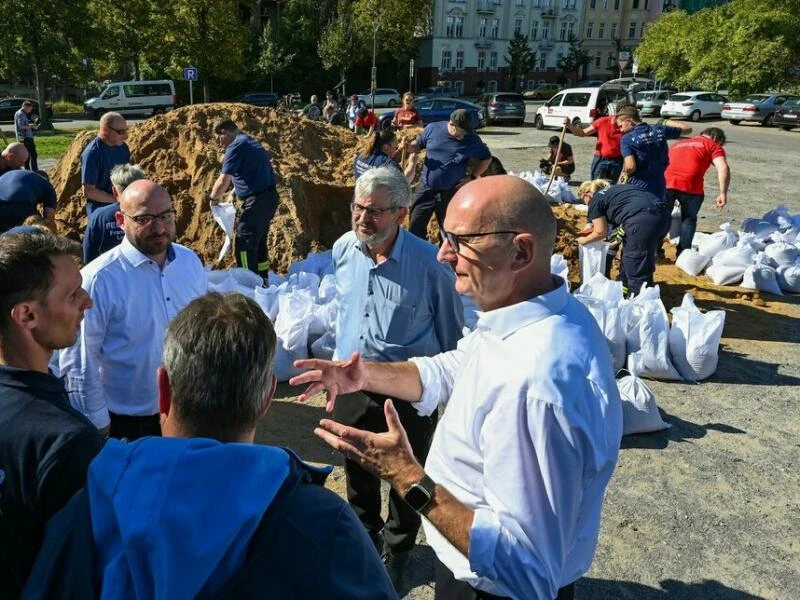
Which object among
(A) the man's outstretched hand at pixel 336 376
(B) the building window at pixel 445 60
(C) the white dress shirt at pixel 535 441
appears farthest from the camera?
(B) the building window at pixel 445 60

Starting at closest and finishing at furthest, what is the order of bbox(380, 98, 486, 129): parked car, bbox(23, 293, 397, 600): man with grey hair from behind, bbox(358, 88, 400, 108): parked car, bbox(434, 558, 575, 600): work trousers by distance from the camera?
bbox(23, 293, 397, 600): man with grey hair from behind
bbox(434, 558, 575, 600): work trousers
bbox(380, 98, 486, 129): parked car
bbox(358, 88, 400, 108): parked car

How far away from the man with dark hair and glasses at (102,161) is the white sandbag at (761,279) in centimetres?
708

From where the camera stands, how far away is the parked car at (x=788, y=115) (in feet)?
90.2

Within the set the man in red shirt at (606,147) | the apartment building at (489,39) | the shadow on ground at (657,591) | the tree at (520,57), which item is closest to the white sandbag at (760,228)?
the man in red shirt at (606,147)

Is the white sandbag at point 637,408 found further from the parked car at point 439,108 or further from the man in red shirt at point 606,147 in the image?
the parked car at point 439,108

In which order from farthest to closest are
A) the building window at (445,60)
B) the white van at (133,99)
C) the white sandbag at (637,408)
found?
the building window at (445,60), the white van at (133,99), the white sandbag at (637,408)

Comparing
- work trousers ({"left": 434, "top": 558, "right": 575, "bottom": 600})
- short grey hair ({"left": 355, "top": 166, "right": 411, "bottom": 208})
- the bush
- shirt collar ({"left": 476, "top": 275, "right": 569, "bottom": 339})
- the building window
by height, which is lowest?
the bush

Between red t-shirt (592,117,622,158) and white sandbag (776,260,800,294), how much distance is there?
3.38m

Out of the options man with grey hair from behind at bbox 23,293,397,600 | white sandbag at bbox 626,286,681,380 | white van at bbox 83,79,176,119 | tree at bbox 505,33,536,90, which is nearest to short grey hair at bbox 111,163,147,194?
man with grey hair from behind at bbox 23,293,397,600

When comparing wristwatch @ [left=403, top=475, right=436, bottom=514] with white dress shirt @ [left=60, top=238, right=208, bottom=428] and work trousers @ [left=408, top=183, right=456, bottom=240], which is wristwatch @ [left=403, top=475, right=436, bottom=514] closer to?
white dress shirt @ [left=60, top=238, right=208, bottom=428]

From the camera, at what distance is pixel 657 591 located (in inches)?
120

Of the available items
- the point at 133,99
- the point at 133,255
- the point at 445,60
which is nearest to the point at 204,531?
the point at 133,255

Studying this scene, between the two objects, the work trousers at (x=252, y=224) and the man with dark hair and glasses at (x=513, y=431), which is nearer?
the man with dark hair and glasses at (x=513, y=431)

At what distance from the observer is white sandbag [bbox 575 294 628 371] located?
17.0ft
